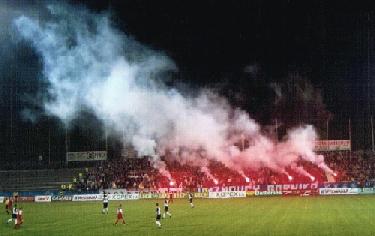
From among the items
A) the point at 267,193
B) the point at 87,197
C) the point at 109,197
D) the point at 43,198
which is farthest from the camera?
the point at 43,198

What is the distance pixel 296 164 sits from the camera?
67375 millimetres

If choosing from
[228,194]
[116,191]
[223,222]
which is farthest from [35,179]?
[223,222]

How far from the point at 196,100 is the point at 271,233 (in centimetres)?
4220

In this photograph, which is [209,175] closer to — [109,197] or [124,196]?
[124,196]

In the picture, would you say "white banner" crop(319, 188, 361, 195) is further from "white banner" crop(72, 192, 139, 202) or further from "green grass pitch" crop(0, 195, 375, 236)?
"white banner" crop(72, 192, 139, 202)

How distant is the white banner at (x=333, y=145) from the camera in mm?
72000

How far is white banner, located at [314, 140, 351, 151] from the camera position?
7200cm

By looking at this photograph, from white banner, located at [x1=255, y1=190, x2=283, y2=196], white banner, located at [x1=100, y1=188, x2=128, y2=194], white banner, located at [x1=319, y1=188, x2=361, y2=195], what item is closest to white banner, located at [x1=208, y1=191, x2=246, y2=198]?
white banner, located at [x1=255, y1=190, x2=283, y2=196]

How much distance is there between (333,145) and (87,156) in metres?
34.1

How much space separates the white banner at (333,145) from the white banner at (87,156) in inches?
1168

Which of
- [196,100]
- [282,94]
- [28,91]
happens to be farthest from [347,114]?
[28,91]

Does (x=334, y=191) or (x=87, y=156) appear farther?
(x=87, y=156)

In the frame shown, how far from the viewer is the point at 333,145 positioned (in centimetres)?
7231

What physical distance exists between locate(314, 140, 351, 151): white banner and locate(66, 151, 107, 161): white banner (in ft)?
97.3
